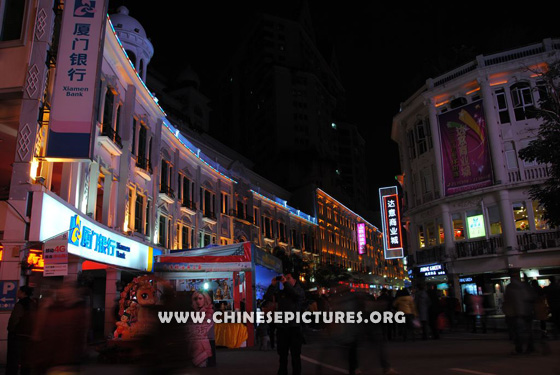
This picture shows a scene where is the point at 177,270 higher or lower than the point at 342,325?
higher

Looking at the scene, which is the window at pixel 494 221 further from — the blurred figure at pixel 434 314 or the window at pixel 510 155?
the blurred figure at pixel 434 314

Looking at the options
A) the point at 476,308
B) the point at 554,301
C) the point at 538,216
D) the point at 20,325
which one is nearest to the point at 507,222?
the point at 538,216

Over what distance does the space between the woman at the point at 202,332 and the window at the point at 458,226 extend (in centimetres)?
2191

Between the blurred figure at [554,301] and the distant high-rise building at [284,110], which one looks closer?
the blurred figure at [554,301]

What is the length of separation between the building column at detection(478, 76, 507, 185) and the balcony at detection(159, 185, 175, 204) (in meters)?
19.1

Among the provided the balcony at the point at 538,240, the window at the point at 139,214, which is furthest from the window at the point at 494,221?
the window at the point at 139,214

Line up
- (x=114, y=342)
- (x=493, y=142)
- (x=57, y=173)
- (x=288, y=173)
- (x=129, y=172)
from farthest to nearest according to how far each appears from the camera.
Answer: (x=288, y=173) < (x=493, y=142) < (x=129, y=172) < (x=57, y=173) < (x=114, y=342)

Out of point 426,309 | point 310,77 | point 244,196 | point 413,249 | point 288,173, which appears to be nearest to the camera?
point 426,309

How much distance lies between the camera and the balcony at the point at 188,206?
28.5 metres

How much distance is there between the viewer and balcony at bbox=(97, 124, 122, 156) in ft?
59.2

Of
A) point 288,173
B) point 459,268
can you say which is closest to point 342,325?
point 459,268

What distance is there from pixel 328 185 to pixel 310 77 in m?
28.0

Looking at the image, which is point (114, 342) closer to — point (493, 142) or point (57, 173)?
point (57, 173)

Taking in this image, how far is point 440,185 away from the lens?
28.9 m
